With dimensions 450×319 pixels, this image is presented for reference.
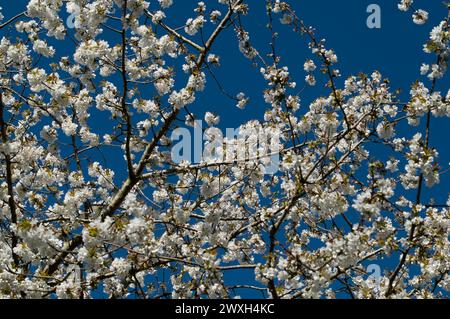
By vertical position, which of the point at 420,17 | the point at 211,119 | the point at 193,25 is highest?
the point at 193,25

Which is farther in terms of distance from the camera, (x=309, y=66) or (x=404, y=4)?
(x=309, y=66)

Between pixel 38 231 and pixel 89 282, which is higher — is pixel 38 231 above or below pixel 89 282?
above

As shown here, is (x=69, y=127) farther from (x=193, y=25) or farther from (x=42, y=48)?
(x=193, y=25)

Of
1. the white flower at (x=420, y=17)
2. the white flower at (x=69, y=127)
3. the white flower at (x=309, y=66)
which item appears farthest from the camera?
the white flower at (x=309, y=66)

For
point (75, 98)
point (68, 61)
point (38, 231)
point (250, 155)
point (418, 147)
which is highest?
point (68, 61)

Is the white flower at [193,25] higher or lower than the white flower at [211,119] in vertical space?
higher

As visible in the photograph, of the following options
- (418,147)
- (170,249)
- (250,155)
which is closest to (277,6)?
(250,155)

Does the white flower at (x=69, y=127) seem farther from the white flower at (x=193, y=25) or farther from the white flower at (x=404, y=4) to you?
the white flower at (x=404, y=4)

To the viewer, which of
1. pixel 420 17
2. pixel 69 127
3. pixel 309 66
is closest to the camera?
pixel 420 17

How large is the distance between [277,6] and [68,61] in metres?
2.84

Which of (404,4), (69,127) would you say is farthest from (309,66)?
(69,127)

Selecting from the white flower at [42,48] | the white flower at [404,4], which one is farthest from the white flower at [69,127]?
the white flower at [404,4]

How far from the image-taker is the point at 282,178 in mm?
9273
